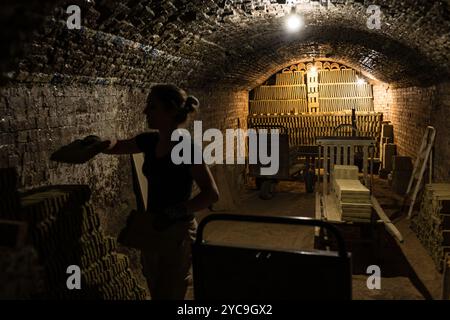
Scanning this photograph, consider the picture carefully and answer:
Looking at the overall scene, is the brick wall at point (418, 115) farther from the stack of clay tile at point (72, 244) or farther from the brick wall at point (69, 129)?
the stack of clay tile at point (72, 244)

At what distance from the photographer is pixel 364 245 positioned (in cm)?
680

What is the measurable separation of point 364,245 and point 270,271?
4544 millimetres

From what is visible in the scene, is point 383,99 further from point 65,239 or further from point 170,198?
point 65,239

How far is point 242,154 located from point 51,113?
938 centimetres

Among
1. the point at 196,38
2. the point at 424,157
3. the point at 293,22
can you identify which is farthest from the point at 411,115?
the point at 196,38

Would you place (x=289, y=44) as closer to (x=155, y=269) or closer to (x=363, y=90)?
(x=363, y=90)

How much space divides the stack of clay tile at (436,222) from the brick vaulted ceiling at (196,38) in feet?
6.70

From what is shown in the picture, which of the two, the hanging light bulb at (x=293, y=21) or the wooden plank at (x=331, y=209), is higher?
the hanging light bulb at (x=293, y=21)

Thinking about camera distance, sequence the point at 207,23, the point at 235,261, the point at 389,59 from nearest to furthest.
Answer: the point at 235,261, the point at 207,23, the point at 389,59

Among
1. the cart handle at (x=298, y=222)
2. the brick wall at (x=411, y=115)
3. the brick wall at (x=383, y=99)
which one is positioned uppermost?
the brick wall at (x=383, y=99)

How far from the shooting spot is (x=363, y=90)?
51.4ft

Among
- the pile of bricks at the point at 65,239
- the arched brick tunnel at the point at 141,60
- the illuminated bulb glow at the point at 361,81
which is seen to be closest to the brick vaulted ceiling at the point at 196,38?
the arched brick tunnel at the point at 141,60

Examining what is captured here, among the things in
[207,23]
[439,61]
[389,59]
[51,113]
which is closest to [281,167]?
[389,59]

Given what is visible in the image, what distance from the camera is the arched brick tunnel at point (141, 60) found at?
3.73m
